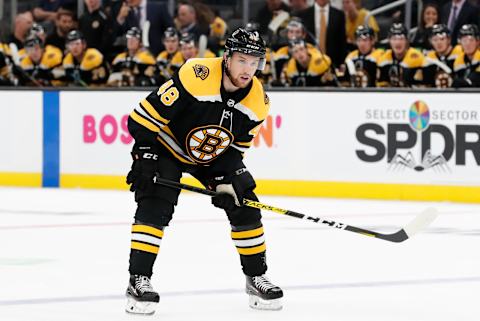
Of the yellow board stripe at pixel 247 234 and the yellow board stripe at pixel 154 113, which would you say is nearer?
the yellow board stripe at pixel 154 113

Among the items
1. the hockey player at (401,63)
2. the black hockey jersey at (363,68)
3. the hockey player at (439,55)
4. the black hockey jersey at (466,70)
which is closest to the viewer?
the black hockey jersey at (466,70)

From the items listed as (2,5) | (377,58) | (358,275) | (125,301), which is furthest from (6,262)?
(2,5)

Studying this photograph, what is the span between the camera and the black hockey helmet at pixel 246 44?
4.25 metres

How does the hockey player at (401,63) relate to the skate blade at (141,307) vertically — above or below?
above

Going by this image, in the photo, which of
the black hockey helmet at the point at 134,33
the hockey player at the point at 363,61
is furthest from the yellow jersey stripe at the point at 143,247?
the black hockey helmet at the point at 134,33

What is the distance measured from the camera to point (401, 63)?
30.9ft

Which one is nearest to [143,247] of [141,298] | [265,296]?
[141,298]

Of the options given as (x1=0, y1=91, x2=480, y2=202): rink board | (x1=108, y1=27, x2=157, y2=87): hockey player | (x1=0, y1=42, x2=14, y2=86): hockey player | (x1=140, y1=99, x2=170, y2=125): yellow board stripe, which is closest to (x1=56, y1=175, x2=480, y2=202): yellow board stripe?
(x1=0, y1=91, x2=480, y2=202): rink board

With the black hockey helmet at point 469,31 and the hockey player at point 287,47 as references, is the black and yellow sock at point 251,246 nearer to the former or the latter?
the black hockey helmet at point 469,31

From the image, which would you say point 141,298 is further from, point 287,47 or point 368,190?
point 287,47

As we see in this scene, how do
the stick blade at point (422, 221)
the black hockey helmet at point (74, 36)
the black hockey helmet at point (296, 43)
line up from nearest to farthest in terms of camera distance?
1. the stick blade at point (422, 221)
2. the black hockey helmet at point (296, 43)
3. the black hockey helmet at point (74, 36)

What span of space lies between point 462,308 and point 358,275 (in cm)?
91

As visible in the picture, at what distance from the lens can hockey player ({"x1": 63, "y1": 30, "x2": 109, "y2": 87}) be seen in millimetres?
10422

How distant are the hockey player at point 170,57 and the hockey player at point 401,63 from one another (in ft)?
5.88
